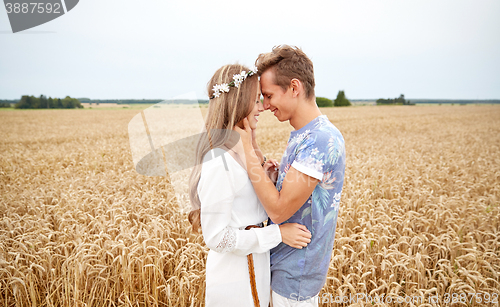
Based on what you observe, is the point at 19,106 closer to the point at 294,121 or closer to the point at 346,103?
Result: the point at 294,121

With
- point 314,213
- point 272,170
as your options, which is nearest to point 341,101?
point 272,170

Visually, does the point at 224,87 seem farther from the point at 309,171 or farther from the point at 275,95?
the point at 309,171

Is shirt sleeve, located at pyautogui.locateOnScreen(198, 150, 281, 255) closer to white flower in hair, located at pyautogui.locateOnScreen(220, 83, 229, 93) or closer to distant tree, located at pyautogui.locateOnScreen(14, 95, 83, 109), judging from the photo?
white flower in hair, located at pyautogui.locateOnScreen(220, 83, 229, 93)

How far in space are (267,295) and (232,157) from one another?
103 cm

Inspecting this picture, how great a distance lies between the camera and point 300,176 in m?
1.59

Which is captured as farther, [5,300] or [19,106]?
[19,106]

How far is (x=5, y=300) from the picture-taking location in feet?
9.70

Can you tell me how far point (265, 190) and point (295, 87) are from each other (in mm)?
710

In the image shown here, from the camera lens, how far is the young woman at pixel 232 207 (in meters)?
1.59

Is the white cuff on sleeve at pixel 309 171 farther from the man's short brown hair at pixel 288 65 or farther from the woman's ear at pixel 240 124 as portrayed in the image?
the man's short brown hair at pixel 288 65

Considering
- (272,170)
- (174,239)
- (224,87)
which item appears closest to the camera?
(224,87)

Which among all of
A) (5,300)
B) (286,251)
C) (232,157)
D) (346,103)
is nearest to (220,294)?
(286,251)

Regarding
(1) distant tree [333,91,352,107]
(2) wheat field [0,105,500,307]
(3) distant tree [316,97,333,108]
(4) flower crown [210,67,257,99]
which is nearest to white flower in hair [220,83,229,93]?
(4) flower crown [210,67,257,99]

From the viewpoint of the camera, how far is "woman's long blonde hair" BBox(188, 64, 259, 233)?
169 cm
